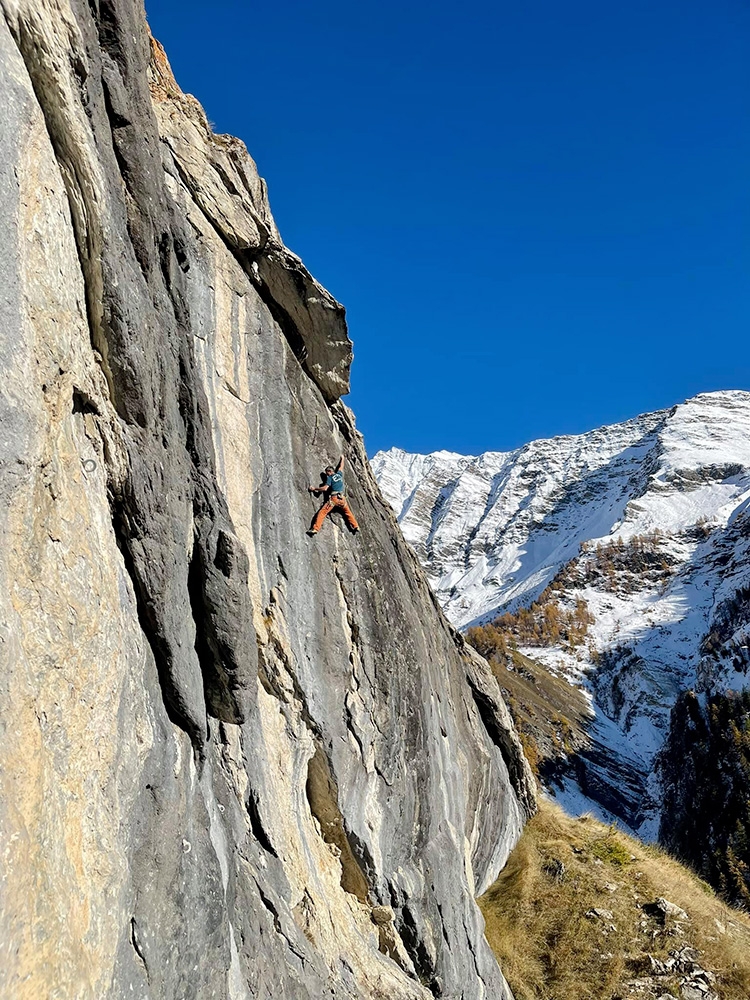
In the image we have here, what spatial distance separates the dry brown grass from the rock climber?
12415mm

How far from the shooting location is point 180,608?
786cm

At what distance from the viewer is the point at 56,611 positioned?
5488mm

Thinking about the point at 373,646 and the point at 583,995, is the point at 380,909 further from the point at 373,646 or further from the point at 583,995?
the point at 583,995

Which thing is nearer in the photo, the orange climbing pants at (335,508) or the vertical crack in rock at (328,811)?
the vertical crack in rock at (328,811)

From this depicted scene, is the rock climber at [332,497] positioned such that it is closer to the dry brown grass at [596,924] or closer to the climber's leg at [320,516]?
the climber's leg at [320,516]

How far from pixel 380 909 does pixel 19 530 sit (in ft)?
32.7

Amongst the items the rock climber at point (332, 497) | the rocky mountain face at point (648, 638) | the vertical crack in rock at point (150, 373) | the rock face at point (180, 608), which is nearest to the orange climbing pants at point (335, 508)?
the rock climber at point (332, 497)

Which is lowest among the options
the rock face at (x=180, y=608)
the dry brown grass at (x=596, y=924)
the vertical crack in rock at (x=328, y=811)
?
the dry brown grass at (x=596, y=924)

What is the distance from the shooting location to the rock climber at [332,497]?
38.8 ft

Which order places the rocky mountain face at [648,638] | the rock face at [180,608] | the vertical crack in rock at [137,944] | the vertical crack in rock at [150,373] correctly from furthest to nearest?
the rocky mountain face at [648,638]
the vertical crack in rock at [150,373]
the vertical crack in rock at [137,944]
the rock face at [180,608]

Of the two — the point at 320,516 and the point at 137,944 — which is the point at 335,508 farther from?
the point at 137,944

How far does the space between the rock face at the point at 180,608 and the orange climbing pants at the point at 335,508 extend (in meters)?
0.46

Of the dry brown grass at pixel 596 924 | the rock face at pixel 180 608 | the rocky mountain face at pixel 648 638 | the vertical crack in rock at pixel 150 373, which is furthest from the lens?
the rocky mountain face at pixel 648 638

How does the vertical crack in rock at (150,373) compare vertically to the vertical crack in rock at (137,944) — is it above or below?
above
